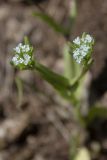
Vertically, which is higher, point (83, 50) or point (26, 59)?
point (26, 59)

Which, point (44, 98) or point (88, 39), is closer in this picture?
point (88, 39)

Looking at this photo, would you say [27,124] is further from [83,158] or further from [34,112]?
[83,158]

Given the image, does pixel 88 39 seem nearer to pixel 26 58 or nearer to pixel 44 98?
pixel 26 58

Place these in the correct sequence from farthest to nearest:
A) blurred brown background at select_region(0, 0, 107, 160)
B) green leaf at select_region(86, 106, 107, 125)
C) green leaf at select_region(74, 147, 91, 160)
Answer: blurred brown background at select_region(0, 0, 107, 160) → green leaf at select_region(74, 147, 91, 160) → green leaf at select_region(86, 106, 107, 125)

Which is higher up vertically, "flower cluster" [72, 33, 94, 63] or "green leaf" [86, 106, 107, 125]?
"green leaf" [86, 106, 107, 125]

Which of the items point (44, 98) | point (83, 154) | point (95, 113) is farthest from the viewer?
point (44, 98)

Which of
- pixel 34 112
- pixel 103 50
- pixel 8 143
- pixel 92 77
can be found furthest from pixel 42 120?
pixel 103 50

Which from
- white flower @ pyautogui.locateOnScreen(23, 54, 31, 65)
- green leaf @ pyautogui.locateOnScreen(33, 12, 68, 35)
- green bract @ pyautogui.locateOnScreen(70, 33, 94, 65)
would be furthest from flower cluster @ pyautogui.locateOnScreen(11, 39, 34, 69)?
green leaf @ pyautogui.locateOnScreen(33, 12, 68, 35)

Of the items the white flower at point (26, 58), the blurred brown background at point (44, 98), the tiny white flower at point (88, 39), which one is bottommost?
the tiny white flower at point (88, 39)

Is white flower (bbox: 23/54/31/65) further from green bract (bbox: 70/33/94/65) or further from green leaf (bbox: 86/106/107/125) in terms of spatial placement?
green leaf (bbox: 86/106/107/125)

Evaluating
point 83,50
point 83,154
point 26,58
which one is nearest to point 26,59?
point 26,58

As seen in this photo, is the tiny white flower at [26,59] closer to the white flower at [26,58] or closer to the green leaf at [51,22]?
the white flower at [26,58]

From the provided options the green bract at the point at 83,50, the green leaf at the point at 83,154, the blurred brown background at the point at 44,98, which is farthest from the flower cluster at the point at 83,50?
the green leaf at the point at 83,154
